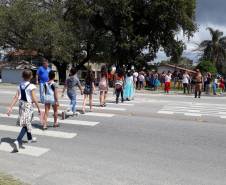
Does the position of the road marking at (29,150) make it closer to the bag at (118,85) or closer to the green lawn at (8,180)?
the green lawn at (8,180)

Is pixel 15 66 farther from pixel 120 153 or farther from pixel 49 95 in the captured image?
pixel 120 153

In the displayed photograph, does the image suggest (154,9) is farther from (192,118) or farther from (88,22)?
(192,118)

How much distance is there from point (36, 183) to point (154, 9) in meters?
38.4

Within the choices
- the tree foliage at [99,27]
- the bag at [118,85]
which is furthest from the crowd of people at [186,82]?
the tree foliage at [99,27]

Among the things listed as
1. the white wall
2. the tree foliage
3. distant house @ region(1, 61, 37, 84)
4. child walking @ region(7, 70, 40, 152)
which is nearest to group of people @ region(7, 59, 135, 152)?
child walking @ region(7, 70, 40, 152)

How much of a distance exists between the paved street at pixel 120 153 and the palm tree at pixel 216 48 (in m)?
62.1

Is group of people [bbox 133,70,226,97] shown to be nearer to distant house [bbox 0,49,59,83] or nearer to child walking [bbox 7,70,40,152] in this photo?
child walking [bbox 7,70,40,152]

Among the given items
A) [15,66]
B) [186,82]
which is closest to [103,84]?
[186,82]

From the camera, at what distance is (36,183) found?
21.1 feet

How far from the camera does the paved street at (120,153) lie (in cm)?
683

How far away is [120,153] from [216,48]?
67.5 meters

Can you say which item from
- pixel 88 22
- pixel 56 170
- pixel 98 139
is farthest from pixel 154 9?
pixel 56 170

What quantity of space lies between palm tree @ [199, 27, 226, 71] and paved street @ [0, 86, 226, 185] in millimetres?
62070

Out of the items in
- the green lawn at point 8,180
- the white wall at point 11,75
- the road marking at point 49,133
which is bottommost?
the green lawn at point 8,180
